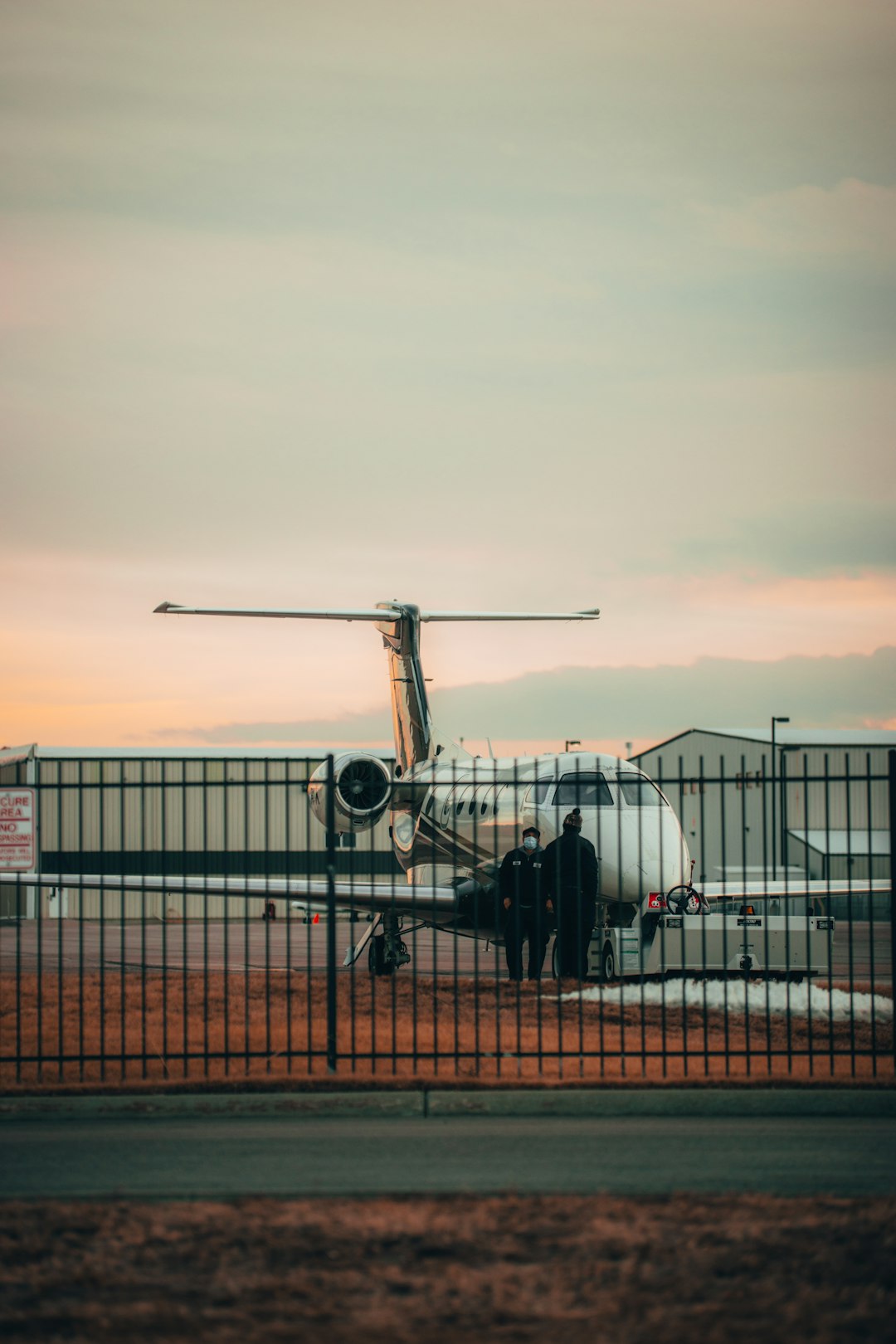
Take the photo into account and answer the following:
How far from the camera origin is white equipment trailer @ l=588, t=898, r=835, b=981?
16.7m

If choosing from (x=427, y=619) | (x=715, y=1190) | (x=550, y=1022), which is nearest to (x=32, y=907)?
(x=427, y=619)

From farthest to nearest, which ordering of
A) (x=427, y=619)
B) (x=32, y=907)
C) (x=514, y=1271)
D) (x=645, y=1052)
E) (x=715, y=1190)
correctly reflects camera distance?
(x=32, y=907), (x=427, y=619), (x=645, y=1052), (x=715, y=1190), (x=514, y=1271)

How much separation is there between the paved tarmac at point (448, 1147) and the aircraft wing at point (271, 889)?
3.31 meters

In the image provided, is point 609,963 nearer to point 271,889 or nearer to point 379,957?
point 271,889

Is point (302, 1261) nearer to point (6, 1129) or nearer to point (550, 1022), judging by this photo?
point (6, 1129)

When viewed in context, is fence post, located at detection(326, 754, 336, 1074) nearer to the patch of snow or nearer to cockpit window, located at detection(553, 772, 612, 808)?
the patch of snow

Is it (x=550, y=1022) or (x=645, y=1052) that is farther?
(x=550, y=1022)

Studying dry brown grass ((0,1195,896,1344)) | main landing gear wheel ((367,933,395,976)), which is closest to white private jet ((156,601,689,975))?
main landing gear wheel ((367,933,395,976))

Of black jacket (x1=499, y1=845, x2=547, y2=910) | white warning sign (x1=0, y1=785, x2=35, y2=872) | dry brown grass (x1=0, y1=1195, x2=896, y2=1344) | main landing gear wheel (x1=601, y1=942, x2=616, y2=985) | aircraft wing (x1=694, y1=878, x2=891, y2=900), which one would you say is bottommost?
main landing gear wheel (x1=601, y1=942, x2=616, y2=985)

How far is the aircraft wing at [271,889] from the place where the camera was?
13.1m

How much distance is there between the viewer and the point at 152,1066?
11.1 metres

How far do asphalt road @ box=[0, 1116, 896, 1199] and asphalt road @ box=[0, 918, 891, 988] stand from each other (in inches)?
303

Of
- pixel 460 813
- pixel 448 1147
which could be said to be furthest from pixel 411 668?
pixel 448 1147

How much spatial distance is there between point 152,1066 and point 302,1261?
5.52 meters
